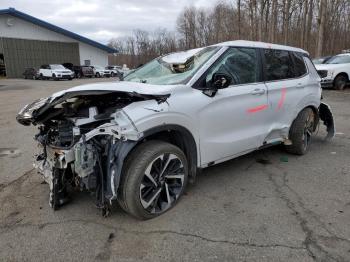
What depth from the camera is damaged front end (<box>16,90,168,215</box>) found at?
9.98 feet

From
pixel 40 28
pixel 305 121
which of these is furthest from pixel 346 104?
pixel 40 28

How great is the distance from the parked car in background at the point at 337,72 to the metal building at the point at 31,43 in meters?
32.6

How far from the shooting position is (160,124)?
3.23 meters

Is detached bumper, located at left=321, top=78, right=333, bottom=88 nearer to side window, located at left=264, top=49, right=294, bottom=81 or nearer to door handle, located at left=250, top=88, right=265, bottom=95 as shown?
side window, located at left=264, top=49, right=294, bottom=81

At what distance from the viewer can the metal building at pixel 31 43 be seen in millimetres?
35312

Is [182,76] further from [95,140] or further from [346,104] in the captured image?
[346,104]

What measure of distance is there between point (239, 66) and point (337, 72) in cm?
1299

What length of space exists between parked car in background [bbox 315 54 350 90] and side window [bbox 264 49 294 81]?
36.5ft

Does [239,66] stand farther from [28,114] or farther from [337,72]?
[337,72]

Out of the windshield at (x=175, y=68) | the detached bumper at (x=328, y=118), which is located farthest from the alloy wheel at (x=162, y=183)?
the detached bumper at (x=328, y=118)

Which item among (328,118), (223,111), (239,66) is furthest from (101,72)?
(223,111)

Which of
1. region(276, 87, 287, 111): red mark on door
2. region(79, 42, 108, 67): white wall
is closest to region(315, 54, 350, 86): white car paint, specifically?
region(276, 87, 287, 111): red mark on door

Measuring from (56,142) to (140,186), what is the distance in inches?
40.5

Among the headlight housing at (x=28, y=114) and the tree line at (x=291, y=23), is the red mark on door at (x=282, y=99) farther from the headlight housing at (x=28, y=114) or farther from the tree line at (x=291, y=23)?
the tree line at (x=291, y=23)
